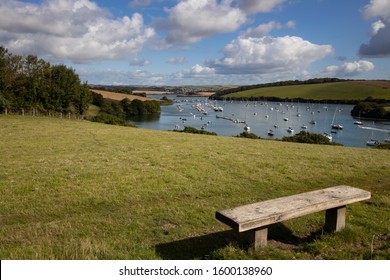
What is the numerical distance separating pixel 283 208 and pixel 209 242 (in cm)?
169

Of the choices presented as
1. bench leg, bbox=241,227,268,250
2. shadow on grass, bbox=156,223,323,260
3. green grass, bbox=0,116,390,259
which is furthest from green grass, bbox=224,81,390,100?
bench leg, bbox=241,227,268,250

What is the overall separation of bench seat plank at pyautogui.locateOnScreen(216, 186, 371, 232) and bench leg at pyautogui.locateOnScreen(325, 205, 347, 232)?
241 millimetres

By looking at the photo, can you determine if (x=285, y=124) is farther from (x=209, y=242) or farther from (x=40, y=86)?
(x=209, y=242)

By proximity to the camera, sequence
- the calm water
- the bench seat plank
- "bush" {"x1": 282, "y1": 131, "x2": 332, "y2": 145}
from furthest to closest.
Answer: the calm water
"bush" {"x1": 282, "y1": 131, "x2": 332, "y2": 145}
the bench seat plank

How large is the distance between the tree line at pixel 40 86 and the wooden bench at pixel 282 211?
184 ft

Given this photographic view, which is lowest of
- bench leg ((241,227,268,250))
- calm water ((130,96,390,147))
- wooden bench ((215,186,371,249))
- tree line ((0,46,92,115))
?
calm water ((130,96,390,147))

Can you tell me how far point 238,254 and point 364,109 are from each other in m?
135

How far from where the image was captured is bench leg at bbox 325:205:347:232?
6.74 m

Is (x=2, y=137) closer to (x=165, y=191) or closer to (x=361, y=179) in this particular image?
(x=165, y=191)

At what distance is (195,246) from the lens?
6.37 metres

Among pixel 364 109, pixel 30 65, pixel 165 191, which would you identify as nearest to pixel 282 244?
pixel 165 191

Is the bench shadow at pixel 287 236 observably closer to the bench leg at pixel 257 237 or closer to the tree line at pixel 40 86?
the bench leg at pixel 257 237

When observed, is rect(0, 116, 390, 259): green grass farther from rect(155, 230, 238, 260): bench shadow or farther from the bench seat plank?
the bench seat plank

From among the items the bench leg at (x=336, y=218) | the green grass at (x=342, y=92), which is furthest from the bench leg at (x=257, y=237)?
the green grass at (x=342, y=92)
